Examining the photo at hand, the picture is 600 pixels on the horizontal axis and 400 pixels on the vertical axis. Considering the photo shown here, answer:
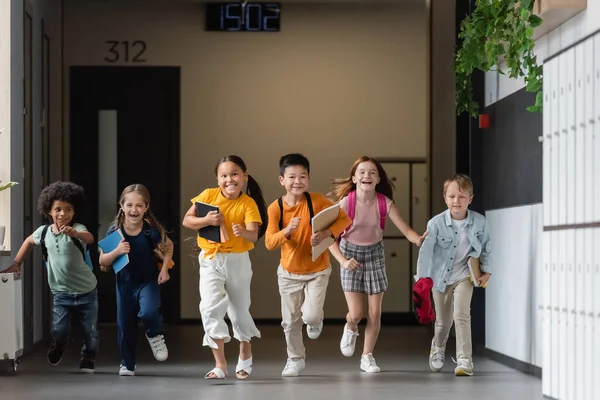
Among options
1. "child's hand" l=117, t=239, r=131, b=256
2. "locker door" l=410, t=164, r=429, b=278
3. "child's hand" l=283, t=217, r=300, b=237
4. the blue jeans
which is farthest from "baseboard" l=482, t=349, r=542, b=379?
"locker door" l=410, t=164, r=429, b=278

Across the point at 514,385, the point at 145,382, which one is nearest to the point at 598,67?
the point at 514,385

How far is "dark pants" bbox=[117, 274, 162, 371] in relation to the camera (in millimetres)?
5906

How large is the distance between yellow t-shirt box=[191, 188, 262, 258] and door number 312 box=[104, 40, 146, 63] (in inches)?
193

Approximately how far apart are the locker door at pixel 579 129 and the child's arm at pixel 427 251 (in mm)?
1872

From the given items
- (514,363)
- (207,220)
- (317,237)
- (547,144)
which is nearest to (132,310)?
(207,220)

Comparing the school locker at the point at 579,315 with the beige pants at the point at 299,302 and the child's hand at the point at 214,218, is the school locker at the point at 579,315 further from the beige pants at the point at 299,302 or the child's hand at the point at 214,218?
the child's hand at the point at 214,218

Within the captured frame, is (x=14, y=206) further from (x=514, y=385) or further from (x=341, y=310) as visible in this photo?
(x=341, y=310)

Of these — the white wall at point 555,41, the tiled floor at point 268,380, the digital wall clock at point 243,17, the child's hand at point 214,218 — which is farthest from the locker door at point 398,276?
the child's hand at point 214,218

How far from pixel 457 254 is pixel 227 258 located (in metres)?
1.35

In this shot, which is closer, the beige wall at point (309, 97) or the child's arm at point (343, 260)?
the child's arm at point (343, 260)

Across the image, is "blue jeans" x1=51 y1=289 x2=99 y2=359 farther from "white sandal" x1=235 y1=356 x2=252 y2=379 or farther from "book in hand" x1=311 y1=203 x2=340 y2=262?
"book in hand" x1=311 y1=203 x2=340 y2=262

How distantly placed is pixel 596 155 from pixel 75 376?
3.25m

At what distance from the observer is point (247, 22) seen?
10.4 m

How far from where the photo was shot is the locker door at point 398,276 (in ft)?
34.0
